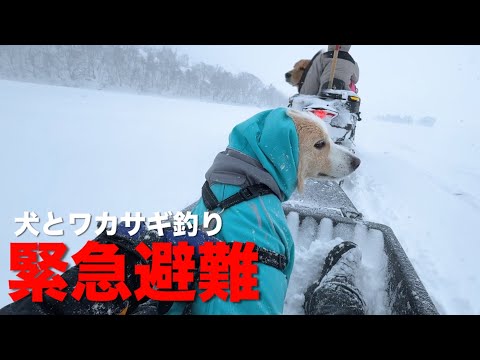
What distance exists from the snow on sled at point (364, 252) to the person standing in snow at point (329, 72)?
211cm

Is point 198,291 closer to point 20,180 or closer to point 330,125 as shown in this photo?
point 330,125

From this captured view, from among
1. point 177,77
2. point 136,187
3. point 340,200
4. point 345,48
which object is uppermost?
point 177,77

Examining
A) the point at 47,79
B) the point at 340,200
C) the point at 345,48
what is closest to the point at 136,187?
the point at 340,200

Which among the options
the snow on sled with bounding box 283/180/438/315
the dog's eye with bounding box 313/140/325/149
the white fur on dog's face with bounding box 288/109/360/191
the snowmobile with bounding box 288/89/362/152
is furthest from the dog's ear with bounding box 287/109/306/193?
the snowmobile with bounding box 288/89/362/152

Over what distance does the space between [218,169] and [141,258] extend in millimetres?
652

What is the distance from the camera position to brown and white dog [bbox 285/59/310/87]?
16.2 ft

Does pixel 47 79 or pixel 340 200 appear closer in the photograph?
pixel 340 200

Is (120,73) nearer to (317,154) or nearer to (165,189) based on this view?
(165,189)

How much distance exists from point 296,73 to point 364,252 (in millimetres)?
3767

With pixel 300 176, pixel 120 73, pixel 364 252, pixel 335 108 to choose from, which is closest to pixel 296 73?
pixel 335 108

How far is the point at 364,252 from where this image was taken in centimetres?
251

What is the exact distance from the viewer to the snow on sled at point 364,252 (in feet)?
5.90

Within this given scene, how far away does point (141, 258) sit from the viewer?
3.75ft

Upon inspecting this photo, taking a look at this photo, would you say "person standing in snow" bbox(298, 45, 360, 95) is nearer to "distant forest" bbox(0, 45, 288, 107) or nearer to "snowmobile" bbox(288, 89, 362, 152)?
"snowmobile" bbox(288, 89, 362, 152)
